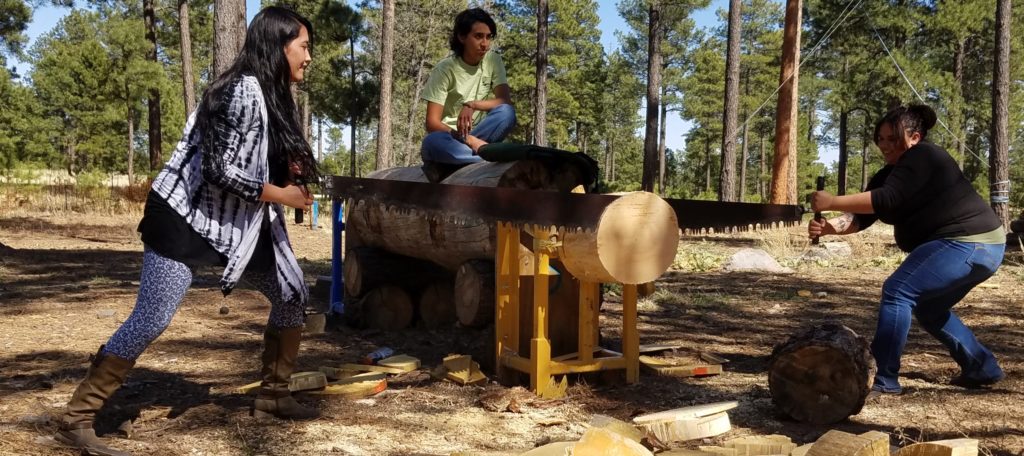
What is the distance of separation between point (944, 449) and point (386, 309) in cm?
456

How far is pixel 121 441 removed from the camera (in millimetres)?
3605

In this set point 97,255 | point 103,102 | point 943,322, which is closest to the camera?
point 943,322

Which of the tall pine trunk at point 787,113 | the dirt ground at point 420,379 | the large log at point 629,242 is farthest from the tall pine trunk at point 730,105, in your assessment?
the large log at point 629,242

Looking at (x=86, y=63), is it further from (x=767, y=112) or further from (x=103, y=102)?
(x=767, y=112)

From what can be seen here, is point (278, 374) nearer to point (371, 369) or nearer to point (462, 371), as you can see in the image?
point (371, 369)

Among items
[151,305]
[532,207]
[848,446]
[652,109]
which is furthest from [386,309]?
[652,109]

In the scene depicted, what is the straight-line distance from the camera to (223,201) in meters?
3.48

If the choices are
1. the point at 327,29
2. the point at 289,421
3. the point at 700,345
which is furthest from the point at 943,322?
the point at 327,29

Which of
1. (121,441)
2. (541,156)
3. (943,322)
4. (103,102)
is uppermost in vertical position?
(103,102)

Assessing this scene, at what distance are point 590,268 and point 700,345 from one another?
259 cm

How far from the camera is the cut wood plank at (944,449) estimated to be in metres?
2.94

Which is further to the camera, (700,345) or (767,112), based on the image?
(767,112)

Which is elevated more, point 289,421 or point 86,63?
point 86,63

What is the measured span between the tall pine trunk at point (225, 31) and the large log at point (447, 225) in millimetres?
2998
